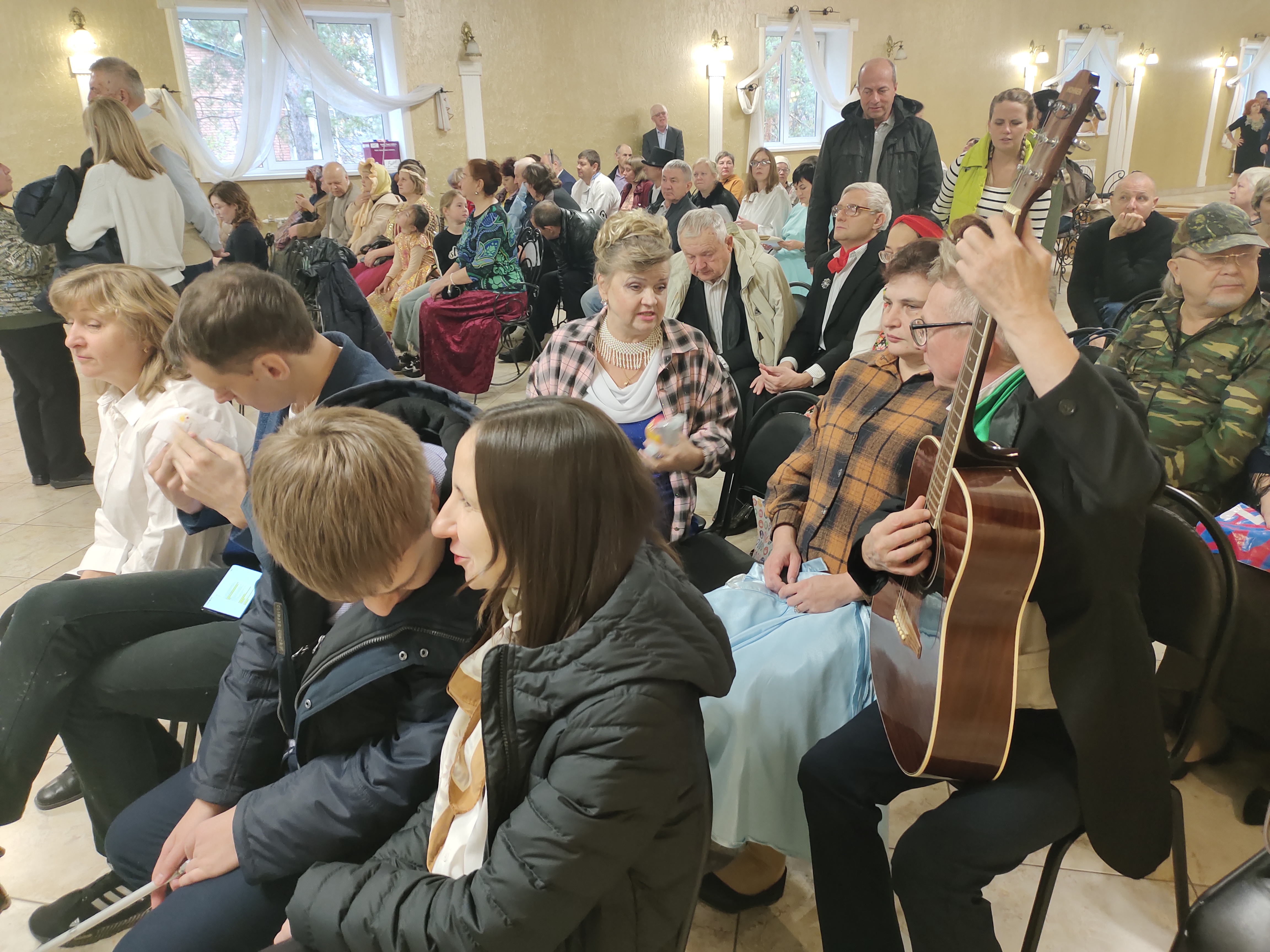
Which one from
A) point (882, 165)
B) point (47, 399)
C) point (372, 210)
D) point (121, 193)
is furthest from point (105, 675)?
point (372, 210)

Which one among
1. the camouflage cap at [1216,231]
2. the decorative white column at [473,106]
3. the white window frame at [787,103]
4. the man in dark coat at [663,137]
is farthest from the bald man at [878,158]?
the white window frame at [787,103]

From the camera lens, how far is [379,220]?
270 inches

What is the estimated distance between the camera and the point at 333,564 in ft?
3.50

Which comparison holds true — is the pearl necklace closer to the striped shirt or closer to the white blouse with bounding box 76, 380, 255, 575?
the white blouse with bounding box 76, 380, 255, 575

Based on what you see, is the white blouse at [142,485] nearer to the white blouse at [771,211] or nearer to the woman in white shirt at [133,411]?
the woman in white shirt at [133,411]

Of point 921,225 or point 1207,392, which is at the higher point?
point 921,225

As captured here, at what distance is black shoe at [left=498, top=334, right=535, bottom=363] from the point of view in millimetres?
6379

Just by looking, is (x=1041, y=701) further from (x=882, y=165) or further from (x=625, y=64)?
(x=625, y=64)

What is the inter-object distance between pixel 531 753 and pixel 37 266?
3.92 metres

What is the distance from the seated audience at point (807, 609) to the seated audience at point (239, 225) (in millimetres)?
4912

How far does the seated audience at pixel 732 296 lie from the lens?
310cm

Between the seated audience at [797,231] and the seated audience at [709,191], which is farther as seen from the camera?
the seated audience at [709,191]

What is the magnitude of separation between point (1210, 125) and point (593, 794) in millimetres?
21635

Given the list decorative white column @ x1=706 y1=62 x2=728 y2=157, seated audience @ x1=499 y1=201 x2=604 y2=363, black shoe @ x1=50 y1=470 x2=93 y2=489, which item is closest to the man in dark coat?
decorative white column @ x1=706 y1=62 x2=728 y2=157
